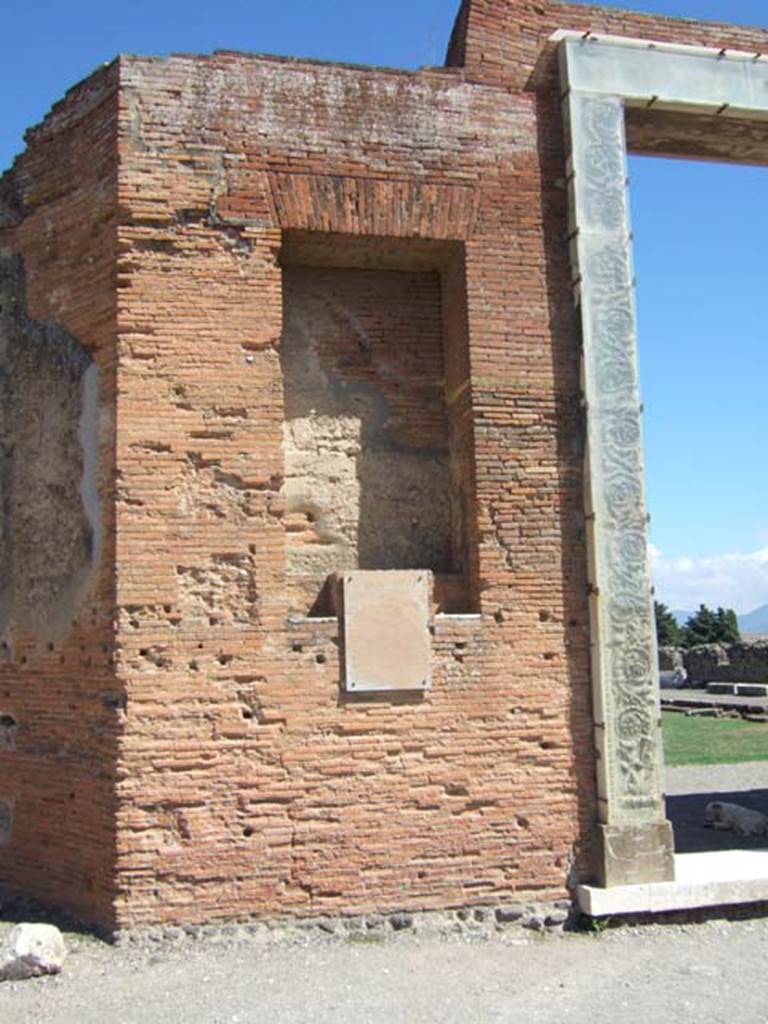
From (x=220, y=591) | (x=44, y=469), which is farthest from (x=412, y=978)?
(x=44, y=469)

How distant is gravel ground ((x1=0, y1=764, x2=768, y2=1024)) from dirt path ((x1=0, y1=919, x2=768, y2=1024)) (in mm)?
10

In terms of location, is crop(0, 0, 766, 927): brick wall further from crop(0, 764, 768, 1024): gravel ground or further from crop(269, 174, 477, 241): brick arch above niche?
crop(0, 764, 768, 1024): gravel ground

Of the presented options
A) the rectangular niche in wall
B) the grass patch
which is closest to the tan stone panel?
the rectangular niche in wall

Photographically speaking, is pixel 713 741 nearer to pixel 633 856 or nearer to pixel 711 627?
pixel 633 856

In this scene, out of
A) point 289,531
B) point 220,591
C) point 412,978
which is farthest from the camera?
point 289,531

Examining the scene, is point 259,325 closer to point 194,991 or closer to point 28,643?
point 28,643

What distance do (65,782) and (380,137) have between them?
4777 millimetres

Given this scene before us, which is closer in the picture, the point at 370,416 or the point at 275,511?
the point at 275,511

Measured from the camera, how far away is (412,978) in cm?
581

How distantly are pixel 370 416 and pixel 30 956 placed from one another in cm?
406

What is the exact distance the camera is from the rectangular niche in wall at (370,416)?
7312mm

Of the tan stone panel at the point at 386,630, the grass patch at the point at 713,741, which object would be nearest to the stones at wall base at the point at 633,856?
the tan stone panel at the point at 386,630

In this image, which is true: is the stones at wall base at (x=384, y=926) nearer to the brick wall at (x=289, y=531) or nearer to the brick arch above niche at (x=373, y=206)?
the brick wall at (x=289, y=531)

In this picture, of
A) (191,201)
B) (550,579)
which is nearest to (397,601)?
(550,579)
